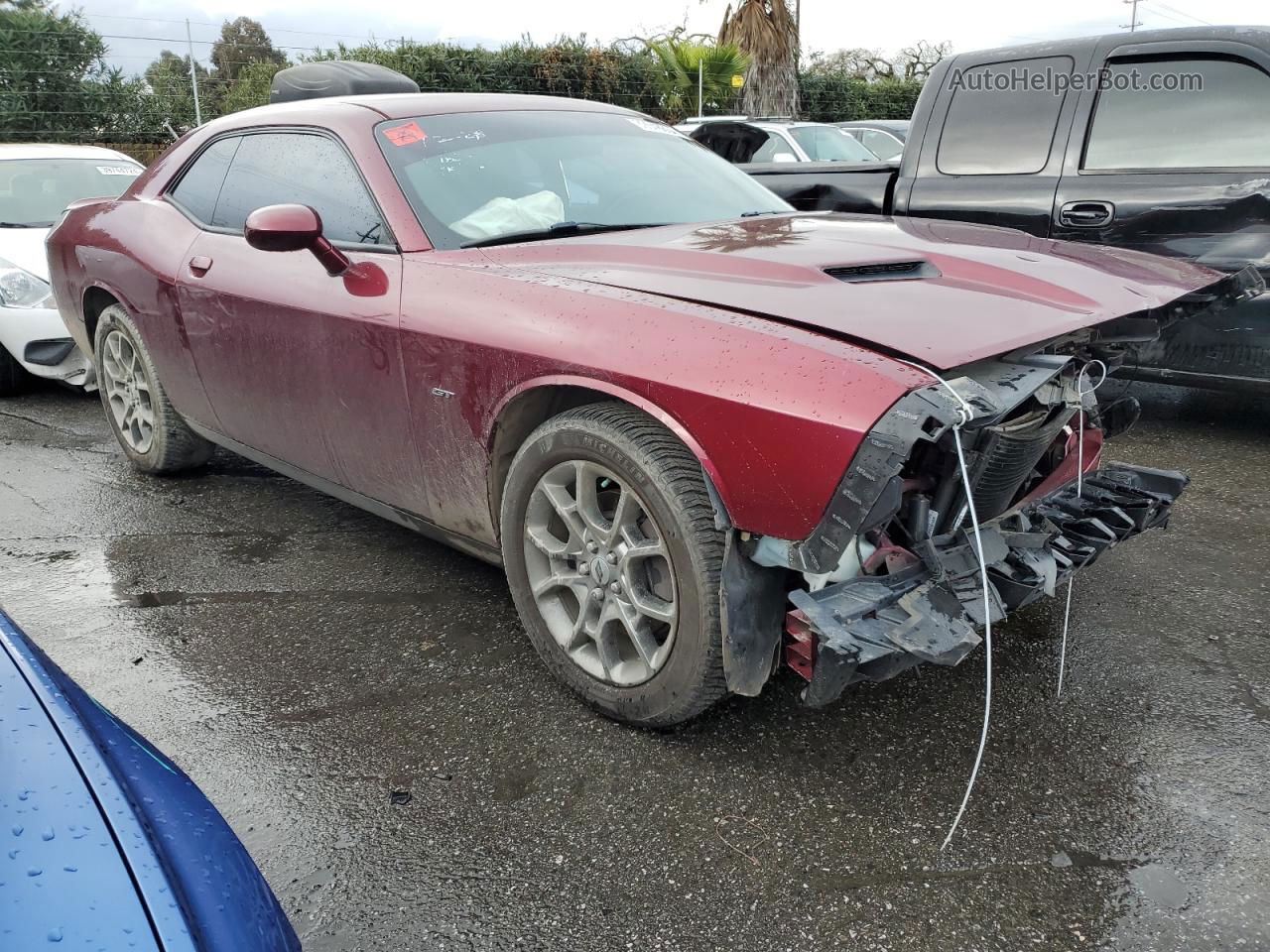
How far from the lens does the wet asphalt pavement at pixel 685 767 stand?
1934mm

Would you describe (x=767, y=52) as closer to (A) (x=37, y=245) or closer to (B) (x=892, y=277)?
(A) (x=37, y=245)

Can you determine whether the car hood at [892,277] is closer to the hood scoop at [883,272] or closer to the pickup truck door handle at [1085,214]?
the hood scoop at [883,272]

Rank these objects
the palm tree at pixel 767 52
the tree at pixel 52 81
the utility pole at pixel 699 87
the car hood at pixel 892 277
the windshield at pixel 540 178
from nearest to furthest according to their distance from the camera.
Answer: the car hood at pixel 892 277 < the windshield at pixel 540 178 < the tree at pixel 52 81 < the utility pole at pixel 699 87 < the palm tree at pixel 767 52

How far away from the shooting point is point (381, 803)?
229cm

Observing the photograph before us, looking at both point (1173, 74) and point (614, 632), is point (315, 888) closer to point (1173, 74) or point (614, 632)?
point (614, 632)

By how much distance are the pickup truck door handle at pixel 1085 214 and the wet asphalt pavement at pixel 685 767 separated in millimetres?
1450

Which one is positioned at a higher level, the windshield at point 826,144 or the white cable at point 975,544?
the windshield at point 826,144

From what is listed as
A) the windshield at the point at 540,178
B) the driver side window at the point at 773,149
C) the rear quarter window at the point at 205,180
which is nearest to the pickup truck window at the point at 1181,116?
the windshield at the point at 540,178

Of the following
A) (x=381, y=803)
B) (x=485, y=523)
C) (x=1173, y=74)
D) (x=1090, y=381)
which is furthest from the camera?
(x=1173, y=74)

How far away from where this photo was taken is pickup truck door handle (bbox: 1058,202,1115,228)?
4355 mm

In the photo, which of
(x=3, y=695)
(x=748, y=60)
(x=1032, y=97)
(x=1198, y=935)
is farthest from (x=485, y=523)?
(x=748, y=60)

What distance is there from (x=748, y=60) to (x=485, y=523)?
19.2m

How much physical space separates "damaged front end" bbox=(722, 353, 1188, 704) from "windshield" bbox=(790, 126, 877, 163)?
8399mm

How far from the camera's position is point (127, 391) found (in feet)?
14.7
